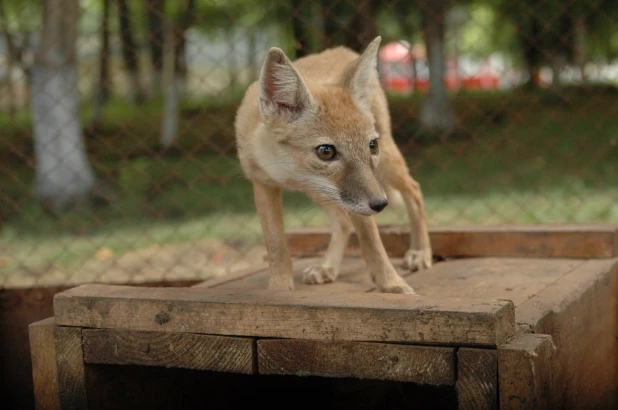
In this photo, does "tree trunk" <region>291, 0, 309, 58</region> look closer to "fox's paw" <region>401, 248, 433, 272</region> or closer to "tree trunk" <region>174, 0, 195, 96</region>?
"tree trunk" <region>174, 0, 195, 96</region>

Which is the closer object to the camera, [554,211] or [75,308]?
[75,308]

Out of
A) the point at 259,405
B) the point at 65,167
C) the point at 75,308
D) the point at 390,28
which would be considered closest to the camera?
the point at 75,308

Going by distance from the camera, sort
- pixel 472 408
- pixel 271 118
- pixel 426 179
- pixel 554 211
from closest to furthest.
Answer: pixel 472 408
pixel 271 118
pixel 554 211
pixel 426 179

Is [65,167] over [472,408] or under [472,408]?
over

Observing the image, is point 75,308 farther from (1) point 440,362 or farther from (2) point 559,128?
(2) point 559,128

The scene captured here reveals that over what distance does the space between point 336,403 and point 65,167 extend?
6922 mm

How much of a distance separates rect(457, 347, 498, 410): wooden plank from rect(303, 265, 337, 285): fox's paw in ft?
4.84

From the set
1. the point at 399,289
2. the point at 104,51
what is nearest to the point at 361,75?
the point at 399,289

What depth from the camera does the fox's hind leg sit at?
384cm

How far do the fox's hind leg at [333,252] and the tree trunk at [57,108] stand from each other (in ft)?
16.3

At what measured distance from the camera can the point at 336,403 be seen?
3750mm

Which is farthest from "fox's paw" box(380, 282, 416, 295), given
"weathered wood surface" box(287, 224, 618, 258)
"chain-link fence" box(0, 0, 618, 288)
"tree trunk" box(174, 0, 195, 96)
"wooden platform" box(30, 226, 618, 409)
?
"tree trunk" box(174, 0, 195, 96)

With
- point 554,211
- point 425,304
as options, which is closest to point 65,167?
point 554,211

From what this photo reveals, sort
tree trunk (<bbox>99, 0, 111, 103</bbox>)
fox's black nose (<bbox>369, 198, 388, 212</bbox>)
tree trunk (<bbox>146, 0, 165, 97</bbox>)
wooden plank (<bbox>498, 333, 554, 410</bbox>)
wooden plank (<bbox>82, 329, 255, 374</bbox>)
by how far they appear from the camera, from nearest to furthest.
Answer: wooden plank (<bbox>498, 333, 554, 410</bbox>) < wooden plank (<bbox>82, 329, 255, 374</bbox>) < fox's black nose (<bbox>369, 198, 388, 212</bbox>) < tree trunk (<bbox>99, 0, 111, 103</bbox>) < tree trunk (<bbox>146, 0, 165, 97</bbox>)
